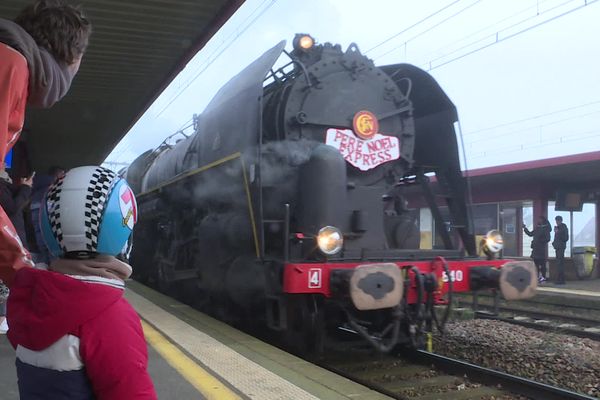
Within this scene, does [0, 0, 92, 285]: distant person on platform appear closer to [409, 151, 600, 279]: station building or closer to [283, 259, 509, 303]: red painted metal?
[283, 259, 509, 303]: red painted metal

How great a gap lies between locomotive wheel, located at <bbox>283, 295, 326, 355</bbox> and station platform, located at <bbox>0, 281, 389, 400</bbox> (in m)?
0.41

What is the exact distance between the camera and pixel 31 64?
149 cm

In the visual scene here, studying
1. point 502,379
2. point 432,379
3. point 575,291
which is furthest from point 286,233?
point 575,291

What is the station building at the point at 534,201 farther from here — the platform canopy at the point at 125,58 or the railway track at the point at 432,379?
the railway track at the point at 432,379

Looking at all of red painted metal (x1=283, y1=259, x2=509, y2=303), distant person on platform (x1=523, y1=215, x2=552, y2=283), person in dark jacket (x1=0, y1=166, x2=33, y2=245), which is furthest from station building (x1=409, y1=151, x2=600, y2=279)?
person in dark jacket (x1=0, y1=166, x2=33, y2=245)

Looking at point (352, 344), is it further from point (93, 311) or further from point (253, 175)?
point (93, 311)

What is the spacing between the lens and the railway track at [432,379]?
4781 mm

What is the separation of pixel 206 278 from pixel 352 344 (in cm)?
186

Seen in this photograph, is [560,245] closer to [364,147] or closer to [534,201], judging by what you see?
[534,201]

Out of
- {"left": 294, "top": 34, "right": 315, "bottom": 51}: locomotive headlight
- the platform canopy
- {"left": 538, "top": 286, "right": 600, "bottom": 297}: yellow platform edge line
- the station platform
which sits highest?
the platform canopy

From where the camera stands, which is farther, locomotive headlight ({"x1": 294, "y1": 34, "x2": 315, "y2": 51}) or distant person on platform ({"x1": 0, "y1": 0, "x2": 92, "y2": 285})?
locomotive headlight ({"x1": 294, "y1": 34, "x2": 315, "y2": 51})

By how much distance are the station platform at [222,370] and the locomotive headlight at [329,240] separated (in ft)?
3.20

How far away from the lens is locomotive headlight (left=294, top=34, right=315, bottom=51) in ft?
19.5

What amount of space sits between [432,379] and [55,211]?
458cm
